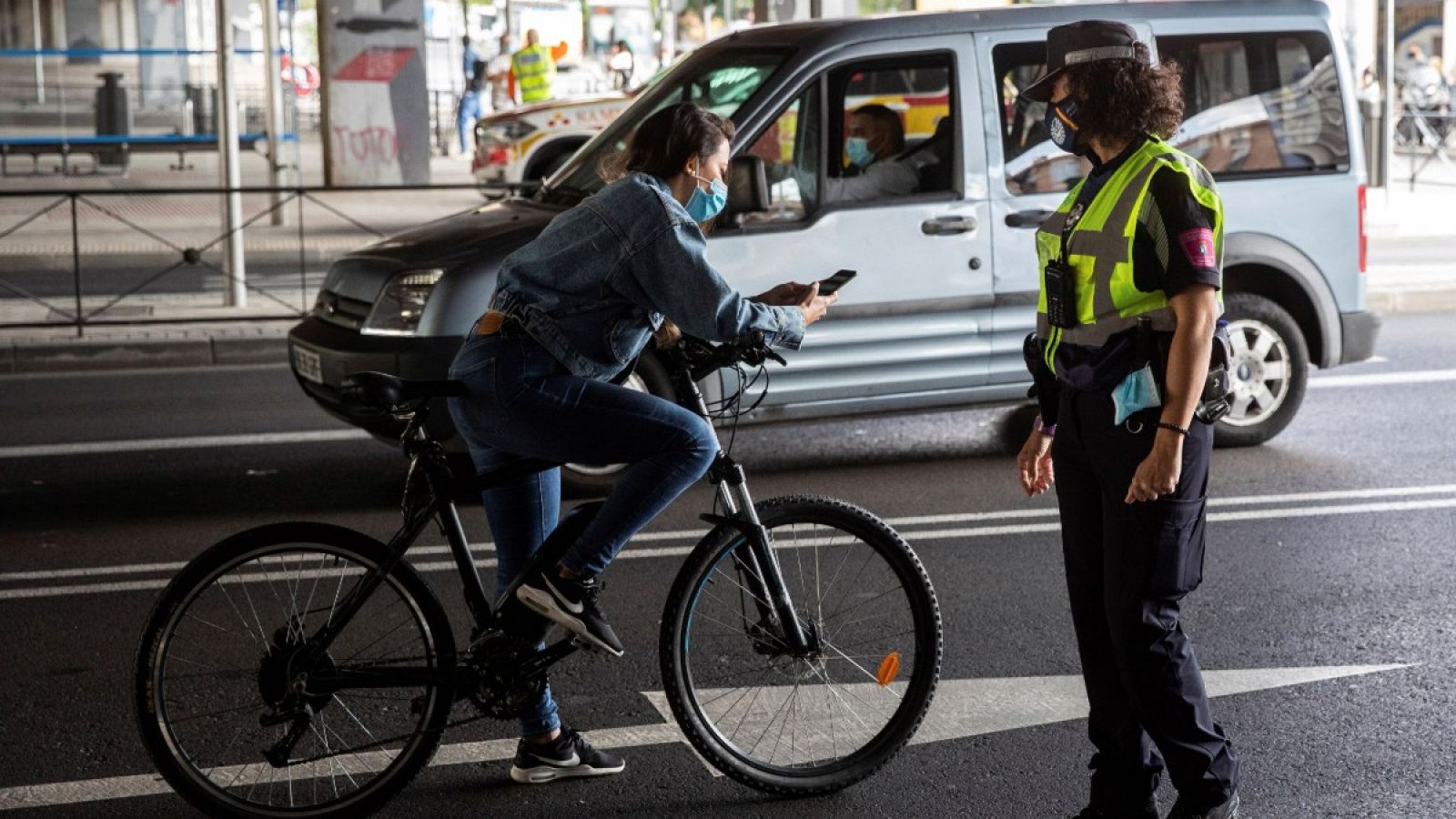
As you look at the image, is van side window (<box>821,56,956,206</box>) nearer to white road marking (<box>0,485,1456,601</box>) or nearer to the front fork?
white road marking (<box>0,485,1456,601</box>)

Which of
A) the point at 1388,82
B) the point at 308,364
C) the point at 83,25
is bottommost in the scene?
the point at 308,364

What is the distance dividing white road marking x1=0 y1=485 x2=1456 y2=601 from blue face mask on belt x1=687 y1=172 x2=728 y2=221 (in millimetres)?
2552

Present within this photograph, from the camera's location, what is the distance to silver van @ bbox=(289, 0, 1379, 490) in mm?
7363

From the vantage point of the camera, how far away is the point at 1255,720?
486 cm

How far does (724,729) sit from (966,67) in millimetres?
4176

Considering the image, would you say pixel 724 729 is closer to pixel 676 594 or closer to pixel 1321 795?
pixel 676 594

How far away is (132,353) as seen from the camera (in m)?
11.5

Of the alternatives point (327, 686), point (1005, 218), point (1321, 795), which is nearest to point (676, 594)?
point (327, 686)

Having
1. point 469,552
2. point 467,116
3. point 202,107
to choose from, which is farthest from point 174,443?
point 467,116

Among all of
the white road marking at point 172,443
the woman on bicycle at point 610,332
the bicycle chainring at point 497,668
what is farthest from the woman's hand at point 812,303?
the white road marking at point 172,443

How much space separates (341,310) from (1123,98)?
15.2 ft

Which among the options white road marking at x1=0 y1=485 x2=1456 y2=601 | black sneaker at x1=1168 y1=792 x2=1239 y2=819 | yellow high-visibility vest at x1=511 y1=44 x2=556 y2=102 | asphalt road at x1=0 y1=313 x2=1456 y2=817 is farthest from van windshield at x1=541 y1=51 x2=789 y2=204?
yellow high-visibility vest at x1=511 y1=44 x2=556 y2=102

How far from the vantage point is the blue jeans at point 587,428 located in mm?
4078

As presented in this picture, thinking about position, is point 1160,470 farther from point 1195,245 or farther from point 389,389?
point 389,389
